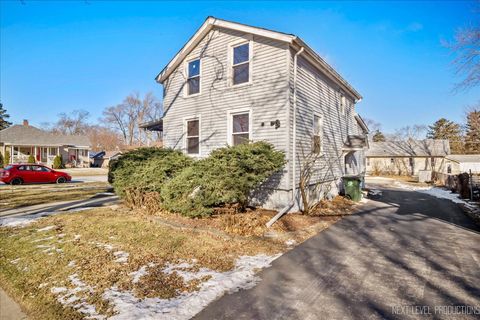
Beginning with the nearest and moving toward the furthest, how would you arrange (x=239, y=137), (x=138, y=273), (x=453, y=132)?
(x=138, y=273) < (x=239, y=137) < (x=453, y=132)

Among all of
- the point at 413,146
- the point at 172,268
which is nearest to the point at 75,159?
the point at 172,268

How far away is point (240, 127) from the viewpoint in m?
9.71

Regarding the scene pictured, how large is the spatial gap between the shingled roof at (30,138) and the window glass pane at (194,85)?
33904 mm

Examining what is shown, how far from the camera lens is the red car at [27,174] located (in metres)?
16.0

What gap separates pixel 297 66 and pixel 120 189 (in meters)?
8.52

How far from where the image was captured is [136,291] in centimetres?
356

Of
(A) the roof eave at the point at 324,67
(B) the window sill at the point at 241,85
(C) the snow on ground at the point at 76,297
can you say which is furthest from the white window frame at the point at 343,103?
(C) the snow on ground at the point at 76,297

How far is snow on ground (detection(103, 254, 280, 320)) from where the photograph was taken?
304 centimetres

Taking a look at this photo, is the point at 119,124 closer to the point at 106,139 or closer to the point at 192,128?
the point at 106,139

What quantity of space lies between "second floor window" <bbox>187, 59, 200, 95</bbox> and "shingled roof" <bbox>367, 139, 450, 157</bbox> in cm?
3151

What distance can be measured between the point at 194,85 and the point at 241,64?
2.83 meters

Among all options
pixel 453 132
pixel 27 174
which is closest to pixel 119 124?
pixel 27 174

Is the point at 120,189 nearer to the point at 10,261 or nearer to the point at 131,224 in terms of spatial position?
the point at 131,224

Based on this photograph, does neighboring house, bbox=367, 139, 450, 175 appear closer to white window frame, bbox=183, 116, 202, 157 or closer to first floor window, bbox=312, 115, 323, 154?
first floor window, bbox=312, 115, 323, 154
